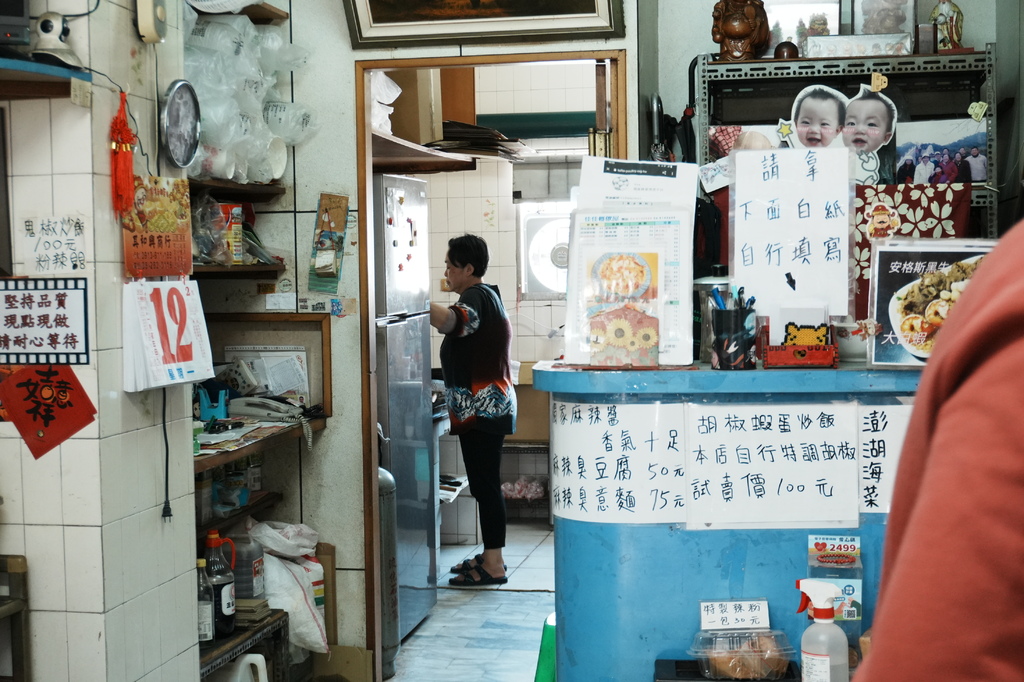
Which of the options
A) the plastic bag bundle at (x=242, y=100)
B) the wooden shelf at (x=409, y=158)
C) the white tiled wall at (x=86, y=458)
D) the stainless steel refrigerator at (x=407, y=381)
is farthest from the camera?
the wooden shelf at (x=409, y=158)

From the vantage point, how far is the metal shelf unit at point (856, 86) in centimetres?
339

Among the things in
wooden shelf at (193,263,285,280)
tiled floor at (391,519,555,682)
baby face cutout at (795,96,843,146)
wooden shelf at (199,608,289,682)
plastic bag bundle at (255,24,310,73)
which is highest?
plastic bag bundle at (255,24,310,73)

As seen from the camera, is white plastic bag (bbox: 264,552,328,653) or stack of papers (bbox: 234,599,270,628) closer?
stack of papers (bbox: 234,599,270,628)

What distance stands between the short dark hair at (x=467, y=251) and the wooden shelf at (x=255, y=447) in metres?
1.30

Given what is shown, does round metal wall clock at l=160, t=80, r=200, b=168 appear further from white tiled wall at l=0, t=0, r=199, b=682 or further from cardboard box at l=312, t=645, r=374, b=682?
cardboard box at l=312, t=645, r=374, b=682

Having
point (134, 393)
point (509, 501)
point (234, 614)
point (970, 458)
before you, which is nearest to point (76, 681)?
point (134, 393)

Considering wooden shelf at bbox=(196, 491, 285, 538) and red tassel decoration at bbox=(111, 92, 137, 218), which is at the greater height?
red tassel decoration at bbox=(111, 92, 137, 218)

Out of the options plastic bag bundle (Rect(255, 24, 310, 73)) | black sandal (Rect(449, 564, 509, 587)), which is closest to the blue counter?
plastic bag bundle (Rect(255, 24, 310, 73))

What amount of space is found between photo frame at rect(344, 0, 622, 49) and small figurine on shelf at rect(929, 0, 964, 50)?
1.11 m

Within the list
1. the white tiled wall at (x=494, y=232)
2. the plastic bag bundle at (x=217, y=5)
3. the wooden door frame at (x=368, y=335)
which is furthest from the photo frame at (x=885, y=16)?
the white tiled wall at (x=494, y=232)

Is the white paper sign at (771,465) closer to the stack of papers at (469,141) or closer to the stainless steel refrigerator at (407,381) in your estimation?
the stainless steel refrigerator at (407,381)

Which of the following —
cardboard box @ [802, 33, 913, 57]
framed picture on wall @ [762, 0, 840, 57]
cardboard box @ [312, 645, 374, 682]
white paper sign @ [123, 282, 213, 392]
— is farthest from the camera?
cardboard box @ [312, 645, 374, 682]

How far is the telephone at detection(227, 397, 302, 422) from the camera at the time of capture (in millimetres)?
3768

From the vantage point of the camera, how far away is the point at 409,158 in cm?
491
